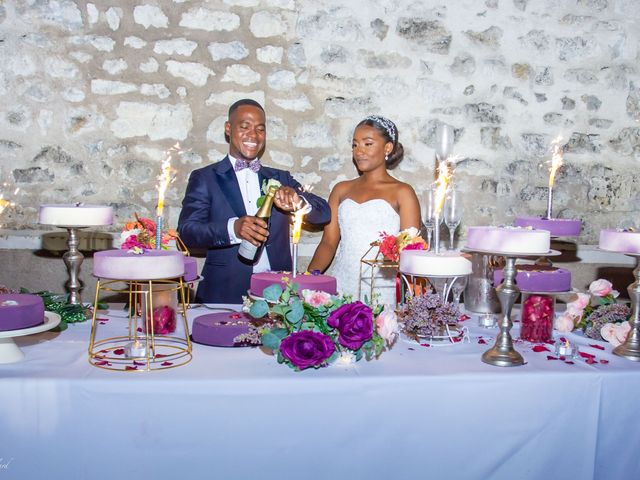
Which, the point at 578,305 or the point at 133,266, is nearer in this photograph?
the point at 133,266

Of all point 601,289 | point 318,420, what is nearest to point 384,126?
point 601,289

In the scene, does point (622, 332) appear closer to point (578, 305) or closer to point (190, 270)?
Answer: point (578, 305)


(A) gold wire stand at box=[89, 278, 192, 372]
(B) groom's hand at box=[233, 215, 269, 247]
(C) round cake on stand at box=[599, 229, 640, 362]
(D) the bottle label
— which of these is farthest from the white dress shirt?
(C) round cake on stand at box=[599, 229, 640, 362]

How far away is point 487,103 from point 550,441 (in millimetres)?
2722

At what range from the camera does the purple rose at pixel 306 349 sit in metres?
1.72

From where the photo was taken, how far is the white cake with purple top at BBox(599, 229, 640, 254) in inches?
79.1

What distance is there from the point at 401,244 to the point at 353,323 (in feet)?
2.27

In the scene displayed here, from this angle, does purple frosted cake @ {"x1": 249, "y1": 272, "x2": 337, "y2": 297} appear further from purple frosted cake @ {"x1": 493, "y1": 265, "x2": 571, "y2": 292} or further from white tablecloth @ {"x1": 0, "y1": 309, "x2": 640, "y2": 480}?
purple frosted cake @ {"x1": 493, "y1": 265, "x2": 571, "y2": 292}

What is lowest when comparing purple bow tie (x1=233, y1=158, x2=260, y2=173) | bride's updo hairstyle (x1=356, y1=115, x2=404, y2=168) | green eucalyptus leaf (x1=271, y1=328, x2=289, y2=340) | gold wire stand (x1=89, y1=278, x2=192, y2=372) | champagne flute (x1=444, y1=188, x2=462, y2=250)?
gold wire stand (x1=89, y1=278, x2=192, y2=372)

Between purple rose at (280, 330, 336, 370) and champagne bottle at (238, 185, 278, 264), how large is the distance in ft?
3.69

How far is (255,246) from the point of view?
2980 millimetres

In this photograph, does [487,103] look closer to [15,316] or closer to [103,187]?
[103,187]

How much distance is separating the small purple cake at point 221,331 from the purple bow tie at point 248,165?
1.50m

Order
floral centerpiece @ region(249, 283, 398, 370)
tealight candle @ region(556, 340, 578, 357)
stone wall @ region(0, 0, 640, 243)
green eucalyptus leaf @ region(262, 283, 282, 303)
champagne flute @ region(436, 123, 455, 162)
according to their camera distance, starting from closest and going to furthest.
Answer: floral centerpiece @ region(249, 283, 398, 370)
green eucalyptus leaf @ region(262, 283, 282, 303)
tealight candle @ region(556, 340, 578, 357)
champagne flute @ region(436, 123, 455, 162)
stone wall @ region(0, 0, 640, 243)
